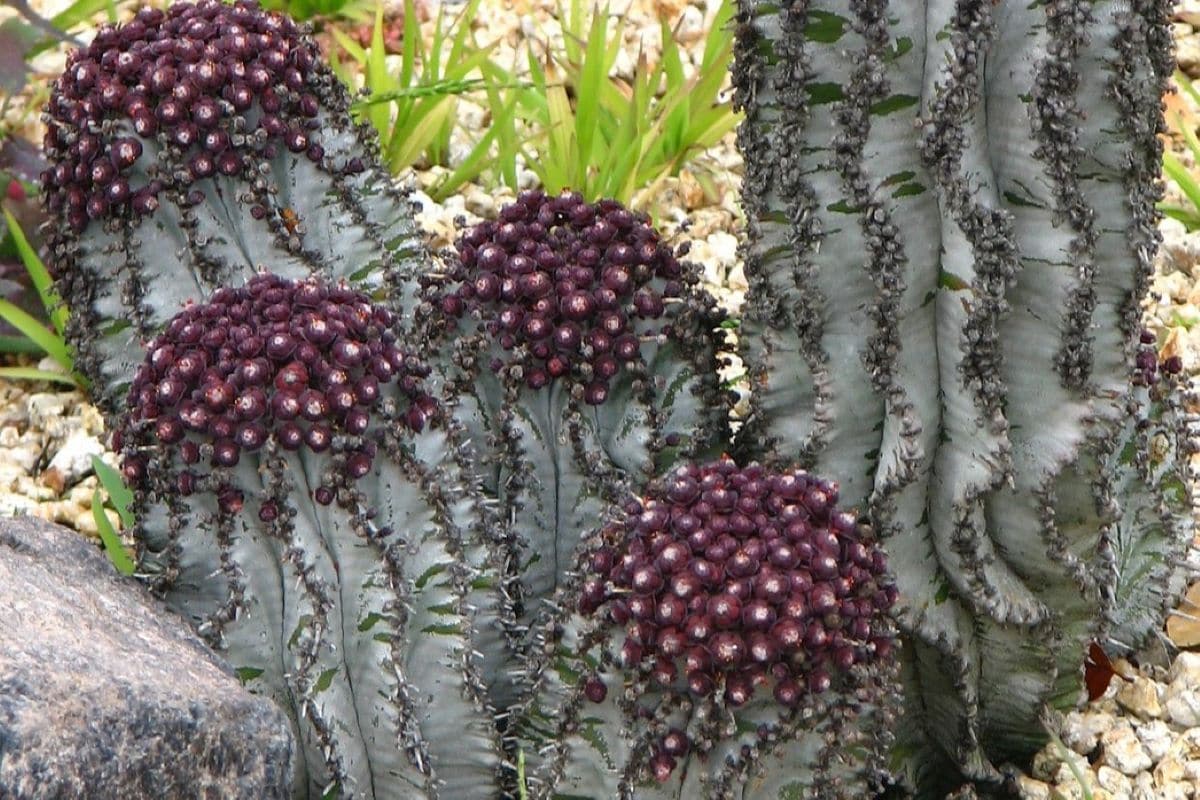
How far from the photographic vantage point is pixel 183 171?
2551 mm

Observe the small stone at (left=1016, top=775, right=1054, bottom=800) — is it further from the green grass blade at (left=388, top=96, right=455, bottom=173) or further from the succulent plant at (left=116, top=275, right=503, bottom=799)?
the green grass blade at (left=388, top=96, right=455, bottom=173)

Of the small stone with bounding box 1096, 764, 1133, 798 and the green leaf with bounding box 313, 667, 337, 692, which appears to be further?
the small stone with bounding box 1096, 764, 1133, 798

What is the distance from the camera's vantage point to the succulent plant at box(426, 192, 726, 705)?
103 inches

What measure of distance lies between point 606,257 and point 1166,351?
1.71m

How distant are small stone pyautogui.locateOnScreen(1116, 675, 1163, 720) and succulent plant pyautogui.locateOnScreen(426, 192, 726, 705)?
983mm

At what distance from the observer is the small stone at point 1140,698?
302 cm

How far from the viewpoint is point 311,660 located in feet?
7.68

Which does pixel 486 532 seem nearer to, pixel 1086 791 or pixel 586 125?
pixel 1086 791

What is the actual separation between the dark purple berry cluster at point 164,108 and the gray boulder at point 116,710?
0.60 meters

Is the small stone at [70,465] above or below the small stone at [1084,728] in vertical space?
above

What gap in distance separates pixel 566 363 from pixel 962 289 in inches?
25.1

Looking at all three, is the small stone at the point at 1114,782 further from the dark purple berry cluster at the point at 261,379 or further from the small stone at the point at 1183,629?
the dark purple berry cluster at the point at 261,379

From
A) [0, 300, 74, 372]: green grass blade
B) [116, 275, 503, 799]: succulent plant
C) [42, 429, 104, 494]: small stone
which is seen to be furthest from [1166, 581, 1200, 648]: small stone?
[0, 300, 74, 372]: green grass blade

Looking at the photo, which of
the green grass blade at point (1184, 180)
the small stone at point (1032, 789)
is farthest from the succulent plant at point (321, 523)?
the green grass blade at point (1184, 180)
